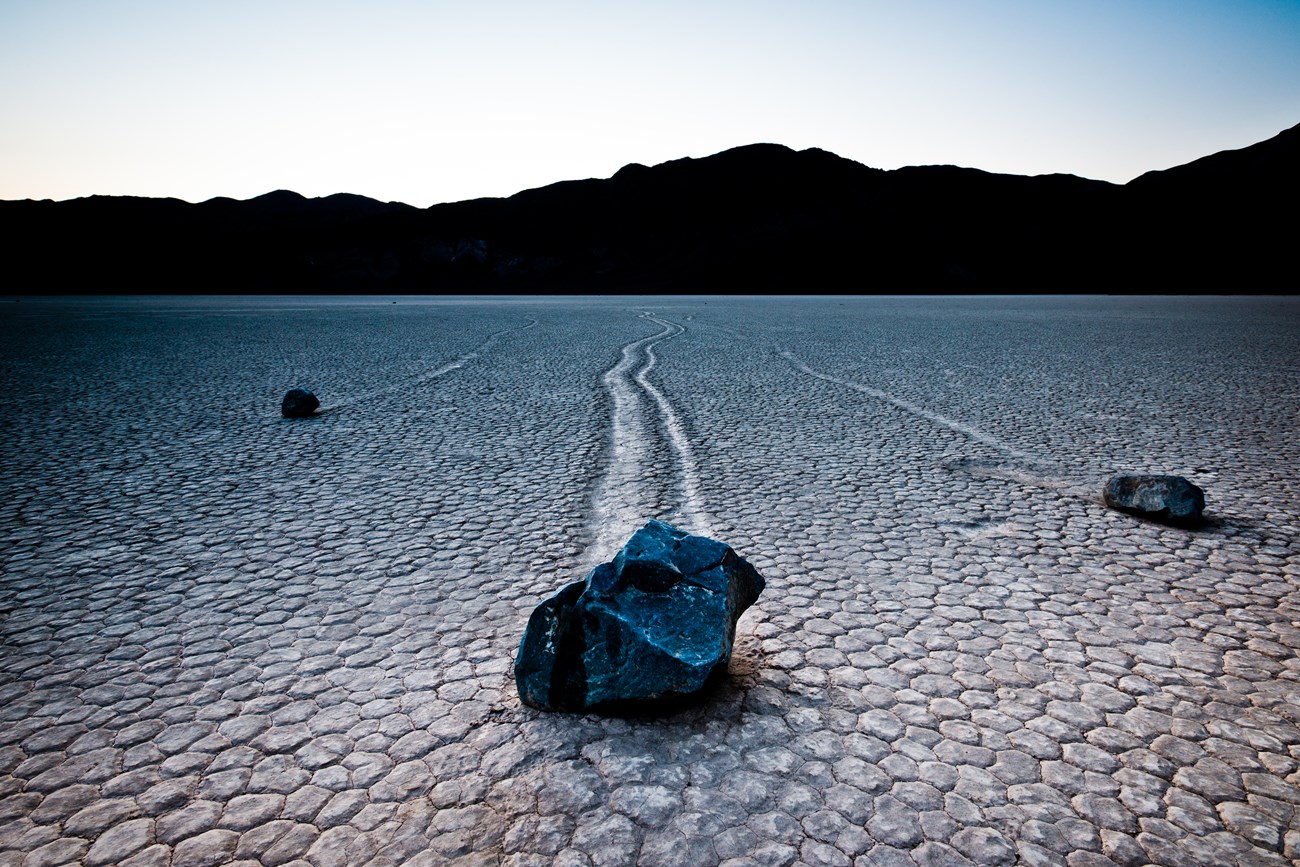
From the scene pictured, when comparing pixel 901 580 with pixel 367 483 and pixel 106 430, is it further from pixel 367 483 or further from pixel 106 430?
pixel 106 430

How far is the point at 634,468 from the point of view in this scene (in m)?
5.05

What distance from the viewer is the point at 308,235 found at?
83.4 m

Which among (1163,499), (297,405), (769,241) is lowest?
(1163,499)

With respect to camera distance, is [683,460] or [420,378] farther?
[420,378]

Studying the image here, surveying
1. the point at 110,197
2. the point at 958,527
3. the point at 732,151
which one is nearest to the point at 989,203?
the point at 732,151

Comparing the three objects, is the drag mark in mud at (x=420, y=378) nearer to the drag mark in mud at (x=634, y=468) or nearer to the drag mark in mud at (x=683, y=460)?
the drag mark in mud at (x=634, y=468)

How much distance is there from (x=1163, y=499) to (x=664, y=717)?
3.28m

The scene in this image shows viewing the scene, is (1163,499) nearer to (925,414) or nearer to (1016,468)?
A: (1016,468)

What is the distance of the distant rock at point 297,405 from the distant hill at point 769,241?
218 ft

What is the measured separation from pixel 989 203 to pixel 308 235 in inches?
3131

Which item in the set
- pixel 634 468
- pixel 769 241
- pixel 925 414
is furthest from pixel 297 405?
pixel 769 241

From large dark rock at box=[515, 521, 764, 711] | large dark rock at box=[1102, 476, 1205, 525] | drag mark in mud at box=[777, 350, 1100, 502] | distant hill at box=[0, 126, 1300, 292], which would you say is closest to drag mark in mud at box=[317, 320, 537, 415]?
large dark rock at box=[515, 521, 764, 711]

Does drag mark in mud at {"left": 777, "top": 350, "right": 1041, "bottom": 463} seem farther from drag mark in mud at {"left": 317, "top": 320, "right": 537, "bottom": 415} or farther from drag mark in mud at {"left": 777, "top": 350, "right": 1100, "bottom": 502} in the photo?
drag mark in mud at {"left": 317, "top": 320, "right": 537, "bottom": 415}

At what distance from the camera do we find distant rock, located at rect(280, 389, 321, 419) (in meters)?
6.86
